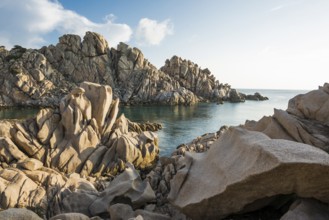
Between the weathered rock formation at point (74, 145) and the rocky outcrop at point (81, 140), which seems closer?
the weathered rock formation at point (74, 145)

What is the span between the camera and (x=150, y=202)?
→ 17.6 meters

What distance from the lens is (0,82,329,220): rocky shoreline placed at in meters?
9.70

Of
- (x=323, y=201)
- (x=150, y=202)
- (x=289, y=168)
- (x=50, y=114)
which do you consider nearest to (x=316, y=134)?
(x=323, y=201)

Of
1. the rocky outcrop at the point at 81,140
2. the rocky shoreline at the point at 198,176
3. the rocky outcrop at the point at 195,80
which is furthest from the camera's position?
the rocky outcrop at the point at 195,80

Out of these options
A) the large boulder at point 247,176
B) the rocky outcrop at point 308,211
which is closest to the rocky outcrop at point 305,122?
the large boulder at point 247,176

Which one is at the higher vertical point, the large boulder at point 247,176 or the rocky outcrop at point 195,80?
the rocky outcrop at point 195,80

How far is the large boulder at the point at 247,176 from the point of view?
919 centimetres

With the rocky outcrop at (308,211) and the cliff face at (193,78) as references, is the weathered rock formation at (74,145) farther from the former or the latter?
the cliff face at (193,78)

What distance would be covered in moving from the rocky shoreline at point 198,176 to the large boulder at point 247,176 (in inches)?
1.3

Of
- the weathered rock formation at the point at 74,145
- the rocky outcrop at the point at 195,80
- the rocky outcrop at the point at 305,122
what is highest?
the rocky outcrop at the point at 195,80

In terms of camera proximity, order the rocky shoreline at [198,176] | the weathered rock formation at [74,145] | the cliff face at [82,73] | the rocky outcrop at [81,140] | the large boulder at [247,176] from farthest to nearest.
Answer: the cliff face at [82,73], the rocky outcrop at [81,140], the weathered rock formation at [74,145], the rocky shoreline at [198,176], the large boulder at [247,176]

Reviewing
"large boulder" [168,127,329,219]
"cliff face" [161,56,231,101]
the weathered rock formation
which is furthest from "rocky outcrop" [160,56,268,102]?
"large boulder" [168,127,329,219]

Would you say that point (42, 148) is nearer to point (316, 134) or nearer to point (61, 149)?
point (61, 149)

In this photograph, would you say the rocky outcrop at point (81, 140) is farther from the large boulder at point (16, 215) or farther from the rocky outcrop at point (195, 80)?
the rocky outcrop at point (195, 80)
